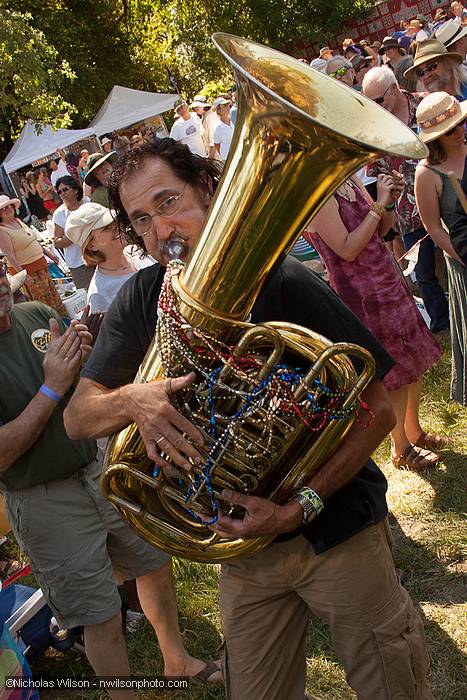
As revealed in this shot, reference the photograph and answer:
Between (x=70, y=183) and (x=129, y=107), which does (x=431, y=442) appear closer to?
(x=70, y=183)

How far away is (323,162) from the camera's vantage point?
1.44 metres

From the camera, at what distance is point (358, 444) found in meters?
1.75

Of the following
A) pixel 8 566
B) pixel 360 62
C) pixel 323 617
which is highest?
pixel 323 617

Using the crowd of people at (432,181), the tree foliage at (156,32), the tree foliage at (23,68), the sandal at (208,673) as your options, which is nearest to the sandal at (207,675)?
the sandal at (208,673)

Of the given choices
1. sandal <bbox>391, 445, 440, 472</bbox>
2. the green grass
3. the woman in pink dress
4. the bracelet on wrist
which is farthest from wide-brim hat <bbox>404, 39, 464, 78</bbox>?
sandal <bbox>391, 445, 440, 472</bbox>

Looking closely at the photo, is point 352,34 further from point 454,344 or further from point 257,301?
point 257,301

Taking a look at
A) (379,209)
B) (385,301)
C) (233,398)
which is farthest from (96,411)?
(385,301)

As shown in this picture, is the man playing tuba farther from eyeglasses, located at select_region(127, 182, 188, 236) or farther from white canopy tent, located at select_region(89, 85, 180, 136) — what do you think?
white canopy tent, located at select_region(89, 85, 180, 136)

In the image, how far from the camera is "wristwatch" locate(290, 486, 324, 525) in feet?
5.49

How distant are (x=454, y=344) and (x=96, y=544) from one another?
211 cm

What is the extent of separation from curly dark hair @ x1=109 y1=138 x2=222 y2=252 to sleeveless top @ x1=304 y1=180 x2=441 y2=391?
1.32m

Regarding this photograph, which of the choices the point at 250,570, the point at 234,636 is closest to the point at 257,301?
the point at 250,570

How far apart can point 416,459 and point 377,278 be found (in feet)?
3.41

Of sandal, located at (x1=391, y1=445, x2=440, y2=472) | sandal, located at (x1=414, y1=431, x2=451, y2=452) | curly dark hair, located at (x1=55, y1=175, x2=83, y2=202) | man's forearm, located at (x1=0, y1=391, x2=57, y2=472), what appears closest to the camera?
man's forearm, located at (x1=0, y1=391, x2=57, y2=472)
